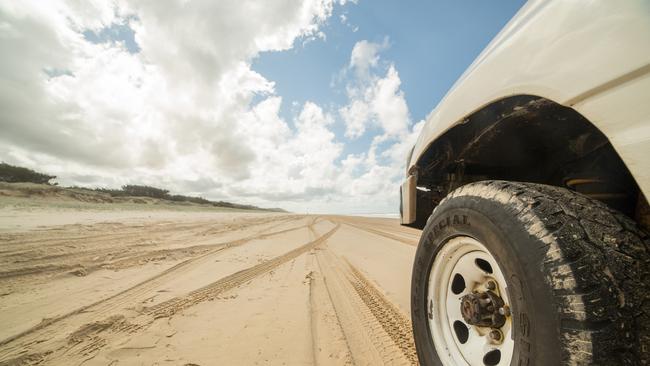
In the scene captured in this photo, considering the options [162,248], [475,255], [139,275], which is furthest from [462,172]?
[162,248]

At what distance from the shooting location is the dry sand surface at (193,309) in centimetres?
200

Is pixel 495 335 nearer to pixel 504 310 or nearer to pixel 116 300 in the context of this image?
pixel 504 310

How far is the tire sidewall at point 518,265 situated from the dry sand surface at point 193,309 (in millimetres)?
1120

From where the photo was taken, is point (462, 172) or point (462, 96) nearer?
point (462, 96)

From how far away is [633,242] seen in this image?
3.02 feet

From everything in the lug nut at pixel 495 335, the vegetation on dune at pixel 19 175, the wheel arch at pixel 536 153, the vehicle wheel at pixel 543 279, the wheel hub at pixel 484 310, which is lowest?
the lug nut at pixel 495 335

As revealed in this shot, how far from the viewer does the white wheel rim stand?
1253mm

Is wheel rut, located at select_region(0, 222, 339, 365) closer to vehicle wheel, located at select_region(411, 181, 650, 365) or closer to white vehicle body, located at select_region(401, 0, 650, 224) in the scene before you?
vehicle wheel, located at select_region(411, 181, 650, 365)

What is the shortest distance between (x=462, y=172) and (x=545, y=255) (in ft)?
4.91

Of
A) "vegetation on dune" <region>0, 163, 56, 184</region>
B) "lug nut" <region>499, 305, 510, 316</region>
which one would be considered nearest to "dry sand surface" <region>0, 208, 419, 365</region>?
"lug nut" <region>499, 305, 510, 316</region>

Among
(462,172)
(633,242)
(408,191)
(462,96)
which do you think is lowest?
(633,242)

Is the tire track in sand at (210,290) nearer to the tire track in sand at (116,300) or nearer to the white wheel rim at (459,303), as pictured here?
the tire track in sand at (116,300)

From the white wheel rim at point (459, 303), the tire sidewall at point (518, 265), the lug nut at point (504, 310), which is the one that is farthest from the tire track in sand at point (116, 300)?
the lug nut at point (504, 310)

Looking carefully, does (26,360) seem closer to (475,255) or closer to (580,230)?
(475,255)
